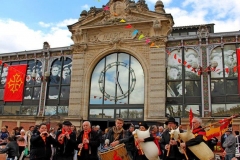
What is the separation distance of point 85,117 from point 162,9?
897cm

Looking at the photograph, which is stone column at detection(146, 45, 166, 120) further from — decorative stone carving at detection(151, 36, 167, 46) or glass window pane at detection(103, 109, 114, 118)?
glass window pane at detection(103, 109, 114, 118)

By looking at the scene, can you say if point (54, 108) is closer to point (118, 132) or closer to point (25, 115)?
point (25, 115)

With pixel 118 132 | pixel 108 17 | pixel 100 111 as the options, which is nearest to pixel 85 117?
pixel 100 111

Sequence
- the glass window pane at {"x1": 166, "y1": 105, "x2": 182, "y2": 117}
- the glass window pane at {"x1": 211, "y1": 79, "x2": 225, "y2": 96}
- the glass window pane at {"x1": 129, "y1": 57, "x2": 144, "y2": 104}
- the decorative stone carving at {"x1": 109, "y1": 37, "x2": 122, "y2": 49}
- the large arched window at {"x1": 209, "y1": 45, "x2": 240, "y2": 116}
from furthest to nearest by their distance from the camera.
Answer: the decorative stone carving at {"x1": 109, "y1": 37, "x2": 122, "y2": 49}, the glass window pane at {"x1": 129, "y1": 57, "x2": 144, "y2": 104}, the glass window pane at {"x1": 166, "y1": 105, "x2": 182, "y2": 117}, the glass window pane at {"x1": 211, "y1": 79, "x2": 225, "y2": 96}, the large arched window at {"x1": 209, "y1": 45, "x2": 240, "y2": 116}

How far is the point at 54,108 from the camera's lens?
61.2 feet

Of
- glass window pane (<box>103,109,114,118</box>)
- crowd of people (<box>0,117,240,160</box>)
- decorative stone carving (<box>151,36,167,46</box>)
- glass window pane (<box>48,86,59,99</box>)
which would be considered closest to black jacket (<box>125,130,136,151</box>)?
crowd of people (<box>0,117,240,160</box>)

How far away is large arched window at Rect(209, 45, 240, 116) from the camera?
14859mm

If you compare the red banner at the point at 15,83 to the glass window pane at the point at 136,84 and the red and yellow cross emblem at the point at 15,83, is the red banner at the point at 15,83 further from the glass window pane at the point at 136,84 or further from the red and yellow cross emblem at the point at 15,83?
the glass window pane at the point at 136,84

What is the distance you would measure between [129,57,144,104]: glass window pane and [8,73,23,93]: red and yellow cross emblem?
29.4 ft

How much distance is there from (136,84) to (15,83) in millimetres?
9884

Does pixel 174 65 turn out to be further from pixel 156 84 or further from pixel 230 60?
pixel 230 60

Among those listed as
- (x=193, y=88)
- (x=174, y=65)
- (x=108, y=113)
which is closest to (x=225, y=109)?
(x=193, y=88)

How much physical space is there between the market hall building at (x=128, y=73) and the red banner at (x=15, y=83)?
1.05 feet

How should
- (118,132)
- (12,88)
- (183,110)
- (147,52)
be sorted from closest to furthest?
(118,132) < (183,110) < (147,52) < (12,88)
